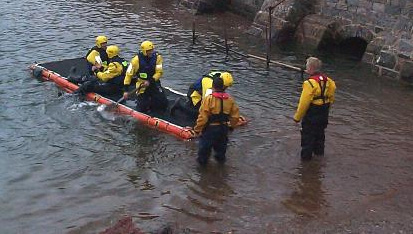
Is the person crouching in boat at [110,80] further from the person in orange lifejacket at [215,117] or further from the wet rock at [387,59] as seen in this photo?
the wet rock at [387,59]

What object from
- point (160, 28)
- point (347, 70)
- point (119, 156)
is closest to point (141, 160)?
point (119, 156)

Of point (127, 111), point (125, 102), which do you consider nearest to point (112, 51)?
point (125, 102)

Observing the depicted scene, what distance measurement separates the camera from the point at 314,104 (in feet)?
29.2

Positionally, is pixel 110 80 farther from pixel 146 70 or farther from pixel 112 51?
pixel 146 70

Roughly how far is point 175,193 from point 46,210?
6.49ft

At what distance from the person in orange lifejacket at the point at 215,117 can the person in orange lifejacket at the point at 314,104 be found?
1.09 metres

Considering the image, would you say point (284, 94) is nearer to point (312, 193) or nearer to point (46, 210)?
point (312, 193)

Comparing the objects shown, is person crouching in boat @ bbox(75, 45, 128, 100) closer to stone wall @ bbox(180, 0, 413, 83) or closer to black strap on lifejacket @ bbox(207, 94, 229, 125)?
black strap on lifejacket @ bbox(207, 94, 229, 125)

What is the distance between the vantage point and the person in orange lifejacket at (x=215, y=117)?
8828 mm

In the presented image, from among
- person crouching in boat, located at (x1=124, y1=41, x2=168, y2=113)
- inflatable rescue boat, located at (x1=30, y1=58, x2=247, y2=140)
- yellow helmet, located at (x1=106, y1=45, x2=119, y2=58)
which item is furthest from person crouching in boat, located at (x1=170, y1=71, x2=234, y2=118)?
yellow helmet, located at (x1=106, y1=45, x2=119, y2=58)

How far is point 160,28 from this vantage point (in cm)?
2047

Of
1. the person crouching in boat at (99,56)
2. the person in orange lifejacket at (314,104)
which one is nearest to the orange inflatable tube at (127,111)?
the person crouching in boat at (99,56)

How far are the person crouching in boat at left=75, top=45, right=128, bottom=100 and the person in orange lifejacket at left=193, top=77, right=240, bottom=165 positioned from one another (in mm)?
4099

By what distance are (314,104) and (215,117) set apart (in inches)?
62.6
